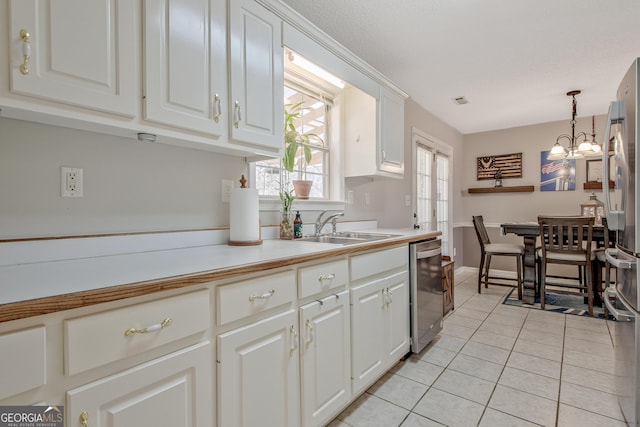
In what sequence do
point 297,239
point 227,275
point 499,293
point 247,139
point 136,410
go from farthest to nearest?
point 499,293
point 297,239
point 247,139
point 227,275
point 136,410

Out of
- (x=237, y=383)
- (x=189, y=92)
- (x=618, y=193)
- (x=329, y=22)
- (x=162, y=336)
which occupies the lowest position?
(x=237, y=383)

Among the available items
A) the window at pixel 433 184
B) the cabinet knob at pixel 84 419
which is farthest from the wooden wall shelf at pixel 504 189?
the cabinet knob at pixel 84 419

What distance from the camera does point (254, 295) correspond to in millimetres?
1134

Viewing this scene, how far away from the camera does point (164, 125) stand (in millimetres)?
1222

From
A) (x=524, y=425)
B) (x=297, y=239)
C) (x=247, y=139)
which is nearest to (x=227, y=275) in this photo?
(x=247, y=139)

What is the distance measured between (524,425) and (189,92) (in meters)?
2.23

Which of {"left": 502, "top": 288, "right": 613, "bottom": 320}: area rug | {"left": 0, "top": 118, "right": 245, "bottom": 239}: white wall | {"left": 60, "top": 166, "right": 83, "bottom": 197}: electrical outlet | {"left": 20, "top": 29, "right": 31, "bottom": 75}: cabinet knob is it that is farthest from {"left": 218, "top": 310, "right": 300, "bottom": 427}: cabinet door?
{"left": 502, "top": 288, "right": 613, "bottom": 320}: area rug

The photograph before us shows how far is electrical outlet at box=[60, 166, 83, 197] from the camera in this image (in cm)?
121

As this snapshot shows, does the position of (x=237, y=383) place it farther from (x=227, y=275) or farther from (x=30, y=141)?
(x=30, y=141)

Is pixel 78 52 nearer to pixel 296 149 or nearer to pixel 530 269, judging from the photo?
pixel 296 149

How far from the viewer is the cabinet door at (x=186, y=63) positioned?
3.85 feet

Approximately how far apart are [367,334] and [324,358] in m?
0.38

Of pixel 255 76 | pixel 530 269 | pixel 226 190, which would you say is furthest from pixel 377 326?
pixel 530 269

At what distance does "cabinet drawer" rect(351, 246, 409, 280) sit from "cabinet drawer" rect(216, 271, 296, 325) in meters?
0.47
